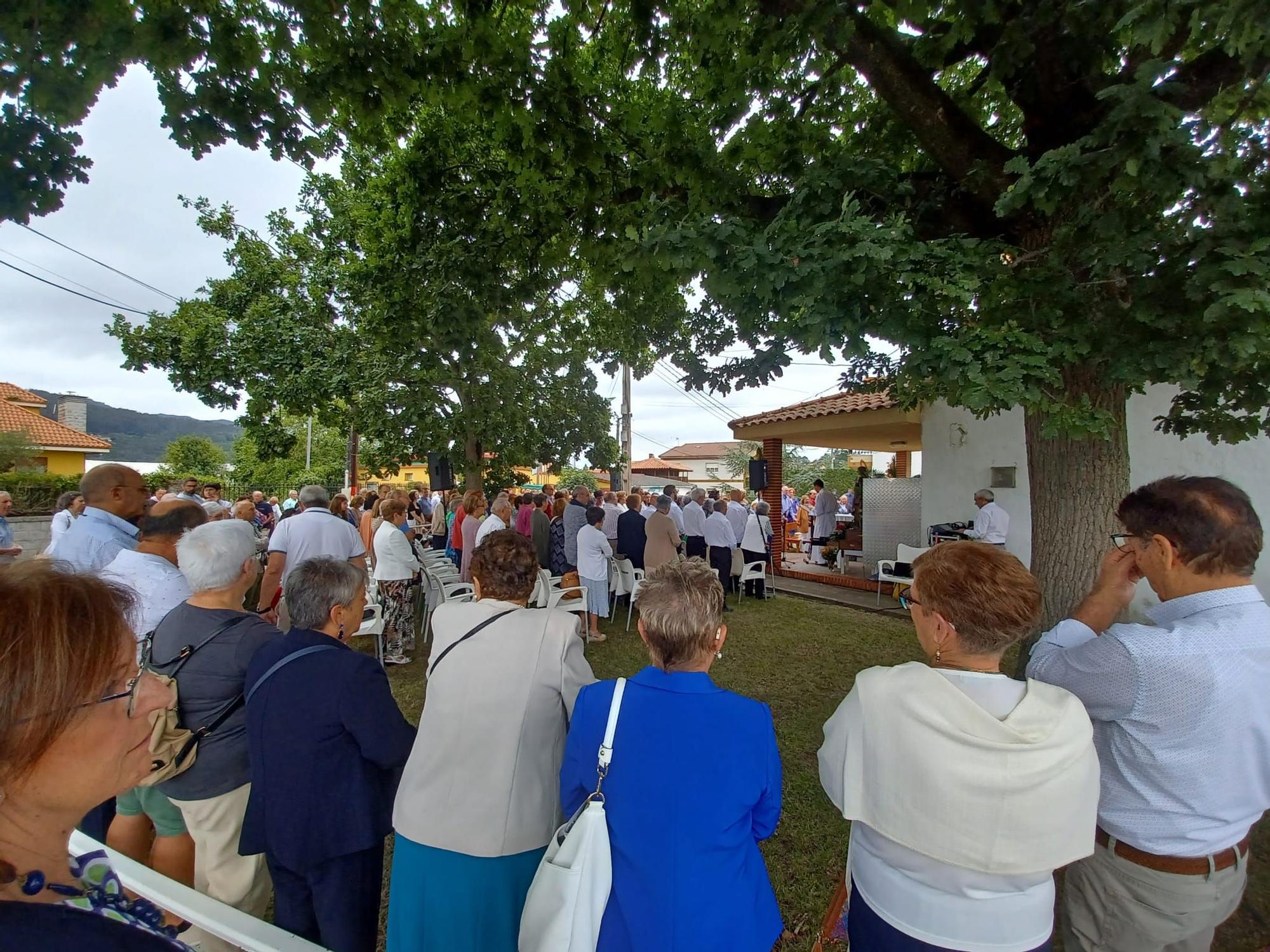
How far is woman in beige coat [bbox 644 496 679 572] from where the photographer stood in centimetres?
784

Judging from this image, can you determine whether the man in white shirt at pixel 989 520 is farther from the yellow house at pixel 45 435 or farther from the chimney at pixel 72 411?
the chimney at pixel 72 411

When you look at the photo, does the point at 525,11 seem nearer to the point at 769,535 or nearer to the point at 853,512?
the point at 769,535

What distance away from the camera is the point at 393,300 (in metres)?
4.52

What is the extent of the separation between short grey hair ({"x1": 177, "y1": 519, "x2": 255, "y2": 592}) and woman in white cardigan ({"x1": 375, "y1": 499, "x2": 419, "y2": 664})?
375cm

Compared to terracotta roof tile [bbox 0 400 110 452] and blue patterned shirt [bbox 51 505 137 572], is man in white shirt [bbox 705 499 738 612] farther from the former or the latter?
terracotta roof tile [bbox 0 400 110 452]

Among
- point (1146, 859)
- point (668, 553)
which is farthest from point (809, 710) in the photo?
point (1146, 859)

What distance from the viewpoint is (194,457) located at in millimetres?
40281

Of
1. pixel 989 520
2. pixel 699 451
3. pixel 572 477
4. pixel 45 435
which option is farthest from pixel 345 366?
pixel 699 451

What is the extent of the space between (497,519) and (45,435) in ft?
103

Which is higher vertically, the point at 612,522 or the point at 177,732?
the point at 612,522

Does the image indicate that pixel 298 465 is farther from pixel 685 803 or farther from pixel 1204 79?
pixel 1204 79

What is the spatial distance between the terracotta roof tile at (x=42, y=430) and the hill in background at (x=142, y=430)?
47267 mm

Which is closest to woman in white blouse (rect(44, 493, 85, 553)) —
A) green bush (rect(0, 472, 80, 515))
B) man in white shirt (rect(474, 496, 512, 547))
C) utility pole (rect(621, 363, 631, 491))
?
man in white shirt (rect(474, 496, 512, 547))

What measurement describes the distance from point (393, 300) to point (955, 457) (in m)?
8.34
